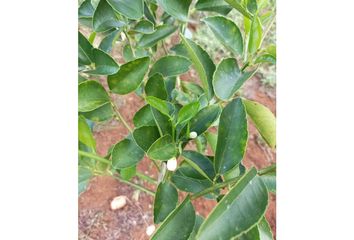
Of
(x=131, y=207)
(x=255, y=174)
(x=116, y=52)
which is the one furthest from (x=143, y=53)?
(x=116, y=52)

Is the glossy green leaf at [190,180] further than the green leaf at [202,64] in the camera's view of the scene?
Yes

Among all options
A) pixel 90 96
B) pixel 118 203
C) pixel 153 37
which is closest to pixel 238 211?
pixel 90 96

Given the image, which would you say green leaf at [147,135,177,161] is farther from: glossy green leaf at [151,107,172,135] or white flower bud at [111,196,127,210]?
white flower bud at [111,196,127,210]

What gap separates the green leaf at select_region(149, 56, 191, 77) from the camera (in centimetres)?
82

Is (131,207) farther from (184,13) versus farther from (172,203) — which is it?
(184,13)

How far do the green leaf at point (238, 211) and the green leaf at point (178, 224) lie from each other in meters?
0.14

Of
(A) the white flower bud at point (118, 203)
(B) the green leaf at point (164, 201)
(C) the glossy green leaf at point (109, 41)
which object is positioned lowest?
(A) the white flower bud at point (118, 203)

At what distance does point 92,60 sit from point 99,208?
3.18 ft

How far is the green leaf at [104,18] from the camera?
2.37 feet

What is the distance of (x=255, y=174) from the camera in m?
0.51

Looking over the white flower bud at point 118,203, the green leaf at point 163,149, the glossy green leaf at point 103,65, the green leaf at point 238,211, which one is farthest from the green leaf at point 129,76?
the white flower bud at point 118,203

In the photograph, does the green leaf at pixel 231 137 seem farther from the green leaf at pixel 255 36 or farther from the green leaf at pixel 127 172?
the green leaf at pixel 127 172

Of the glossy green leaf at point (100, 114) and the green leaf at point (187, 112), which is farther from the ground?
the green leaf at point (187, 112)

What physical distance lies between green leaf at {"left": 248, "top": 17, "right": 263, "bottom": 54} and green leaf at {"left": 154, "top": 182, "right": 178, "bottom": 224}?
0.29m
